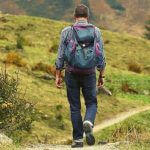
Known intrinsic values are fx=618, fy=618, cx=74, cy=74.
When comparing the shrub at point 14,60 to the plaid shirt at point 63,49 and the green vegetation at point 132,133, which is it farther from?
the plaid shirt at point 63,49

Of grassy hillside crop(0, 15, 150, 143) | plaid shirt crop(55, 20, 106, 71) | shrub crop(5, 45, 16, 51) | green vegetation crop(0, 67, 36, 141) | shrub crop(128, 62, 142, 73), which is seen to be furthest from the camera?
shrub crop(128, 62, 142, 73)

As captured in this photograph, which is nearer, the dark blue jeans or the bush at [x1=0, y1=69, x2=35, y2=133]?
the dark blue jeans

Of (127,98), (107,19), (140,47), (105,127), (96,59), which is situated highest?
(96,59)

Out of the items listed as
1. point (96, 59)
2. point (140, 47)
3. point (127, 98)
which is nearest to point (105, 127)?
point (127, 98)

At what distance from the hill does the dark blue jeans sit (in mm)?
145432

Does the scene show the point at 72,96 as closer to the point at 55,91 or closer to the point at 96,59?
the point at 96,59

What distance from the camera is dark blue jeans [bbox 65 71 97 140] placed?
1212 centimetres

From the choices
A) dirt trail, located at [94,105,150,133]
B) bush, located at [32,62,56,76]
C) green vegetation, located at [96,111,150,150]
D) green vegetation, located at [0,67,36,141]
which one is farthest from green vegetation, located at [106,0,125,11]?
green vegetation, located at [0,67,36,141]

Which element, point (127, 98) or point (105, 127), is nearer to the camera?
point (105, 127)

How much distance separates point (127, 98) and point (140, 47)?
65.9ft

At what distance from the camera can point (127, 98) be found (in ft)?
99.5

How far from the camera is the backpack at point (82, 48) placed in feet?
38.4

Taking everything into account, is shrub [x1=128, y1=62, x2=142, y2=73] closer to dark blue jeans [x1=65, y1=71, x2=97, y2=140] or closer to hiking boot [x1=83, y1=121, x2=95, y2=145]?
dark blue jeans [x1=65, y1=71, x2=97, y2=140]

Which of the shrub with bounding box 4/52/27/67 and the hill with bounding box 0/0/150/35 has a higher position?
the shrub with bounding box 4/52/27/67
